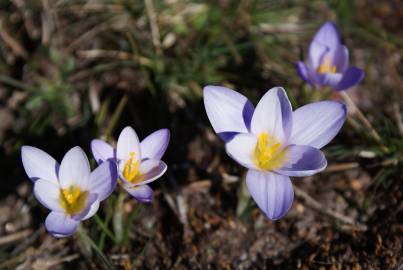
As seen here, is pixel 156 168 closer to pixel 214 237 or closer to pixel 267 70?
pixel 214 237

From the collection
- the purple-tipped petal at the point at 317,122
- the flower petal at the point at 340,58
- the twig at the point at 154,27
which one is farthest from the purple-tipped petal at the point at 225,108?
the twig at the point at 154,27

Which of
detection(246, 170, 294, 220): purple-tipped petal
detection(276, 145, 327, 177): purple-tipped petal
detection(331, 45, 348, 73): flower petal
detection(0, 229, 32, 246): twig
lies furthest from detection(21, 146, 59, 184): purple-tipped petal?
detection(331, 45, 348, 73): flower petal

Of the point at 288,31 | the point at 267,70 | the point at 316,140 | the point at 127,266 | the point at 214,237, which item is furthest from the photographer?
the point at 288,31

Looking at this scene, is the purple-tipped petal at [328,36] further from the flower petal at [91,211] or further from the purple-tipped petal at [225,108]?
the flower petal at [91,211]

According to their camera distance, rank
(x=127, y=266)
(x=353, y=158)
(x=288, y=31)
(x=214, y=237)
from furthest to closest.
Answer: (x=288, y=31) → (x=353, y=158) → (x=214, y=237) → (x=127, y=266)

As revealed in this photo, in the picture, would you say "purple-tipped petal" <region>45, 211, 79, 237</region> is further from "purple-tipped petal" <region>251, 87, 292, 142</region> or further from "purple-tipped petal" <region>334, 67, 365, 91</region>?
"purple-tipped petal" <region>334, 67, 365, 91</region>

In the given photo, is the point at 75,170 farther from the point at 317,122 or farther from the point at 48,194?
the point at 317,122

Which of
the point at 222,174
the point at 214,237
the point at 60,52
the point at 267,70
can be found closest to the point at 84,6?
the point at 60,52
